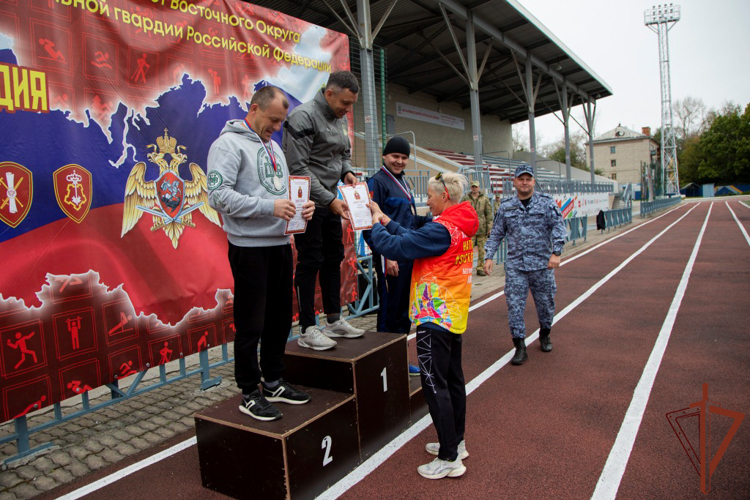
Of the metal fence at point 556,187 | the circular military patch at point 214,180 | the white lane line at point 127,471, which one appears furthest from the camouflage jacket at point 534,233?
the metal fence at point 556,187

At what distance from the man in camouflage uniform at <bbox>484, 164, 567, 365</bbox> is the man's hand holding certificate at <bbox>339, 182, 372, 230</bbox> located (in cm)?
228

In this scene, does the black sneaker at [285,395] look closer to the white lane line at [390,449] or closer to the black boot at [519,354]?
the white lane line at [390,449]

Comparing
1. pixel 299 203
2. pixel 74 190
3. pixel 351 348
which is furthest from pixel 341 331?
pixel 74 190

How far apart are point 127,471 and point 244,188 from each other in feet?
6.67

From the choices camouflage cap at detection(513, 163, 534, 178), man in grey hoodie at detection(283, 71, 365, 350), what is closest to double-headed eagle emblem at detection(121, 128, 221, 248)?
man in grey hoodie at detection(283, 71, 365, 350)

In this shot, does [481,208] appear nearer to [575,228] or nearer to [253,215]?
[575,228]

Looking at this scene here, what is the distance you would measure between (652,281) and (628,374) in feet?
18.7

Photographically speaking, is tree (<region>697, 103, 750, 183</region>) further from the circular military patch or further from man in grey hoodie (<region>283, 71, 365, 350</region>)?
the circular military patch

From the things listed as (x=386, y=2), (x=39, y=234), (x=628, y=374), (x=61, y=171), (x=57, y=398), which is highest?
(x=386, y=2)

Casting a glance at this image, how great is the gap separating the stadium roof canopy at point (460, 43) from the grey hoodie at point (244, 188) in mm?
9439

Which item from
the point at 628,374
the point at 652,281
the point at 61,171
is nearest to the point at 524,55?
the point at 652,281

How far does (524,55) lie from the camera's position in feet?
73.3

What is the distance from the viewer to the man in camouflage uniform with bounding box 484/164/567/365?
487 centimetres

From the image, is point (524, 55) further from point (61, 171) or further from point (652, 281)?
point (61, 171)
